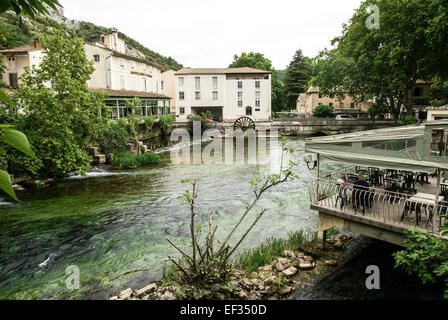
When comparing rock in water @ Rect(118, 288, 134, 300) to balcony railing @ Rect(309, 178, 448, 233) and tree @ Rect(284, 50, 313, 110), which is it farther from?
tree @ Rect(284, 50, 313, 110)

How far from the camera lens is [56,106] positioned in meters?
15.4

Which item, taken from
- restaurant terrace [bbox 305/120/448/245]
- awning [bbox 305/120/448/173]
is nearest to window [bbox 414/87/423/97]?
restaurant terrace [bbox 305/120/448/245]

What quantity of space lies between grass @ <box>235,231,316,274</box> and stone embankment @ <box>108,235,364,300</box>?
18 centimetres

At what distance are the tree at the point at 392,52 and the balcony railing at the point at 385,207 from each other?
20.1 metres

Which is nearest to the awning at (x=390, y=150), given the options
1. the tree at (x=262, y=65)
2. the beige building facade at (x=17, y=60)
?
the beige building facade at (x=17, y=60)

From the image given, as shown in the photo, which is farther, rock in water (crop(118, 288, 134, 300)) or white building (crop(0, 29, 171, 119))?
white building (crop(0, 29, 171, 119))

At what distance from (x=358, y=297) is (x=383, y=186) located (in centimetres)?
495

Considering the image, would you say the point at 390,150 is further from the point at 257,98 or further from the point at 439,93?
the point at 257,98

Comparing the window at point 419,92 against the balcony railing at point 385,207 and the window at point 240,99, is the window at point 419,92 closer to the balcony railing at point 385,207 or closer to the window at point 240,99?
the window at point 240,99

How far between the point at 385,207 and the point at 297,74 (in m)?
60.3

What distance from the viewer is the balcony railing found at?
675 centimetres

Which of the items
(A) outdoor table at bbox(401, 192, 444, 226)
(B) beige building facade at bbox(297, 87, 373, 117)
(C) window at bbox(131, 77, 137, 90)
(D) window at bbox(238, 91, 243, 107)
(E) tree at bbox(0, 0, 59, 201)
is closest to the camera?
(E) tree at bbox(0, 0, 59, 201)
